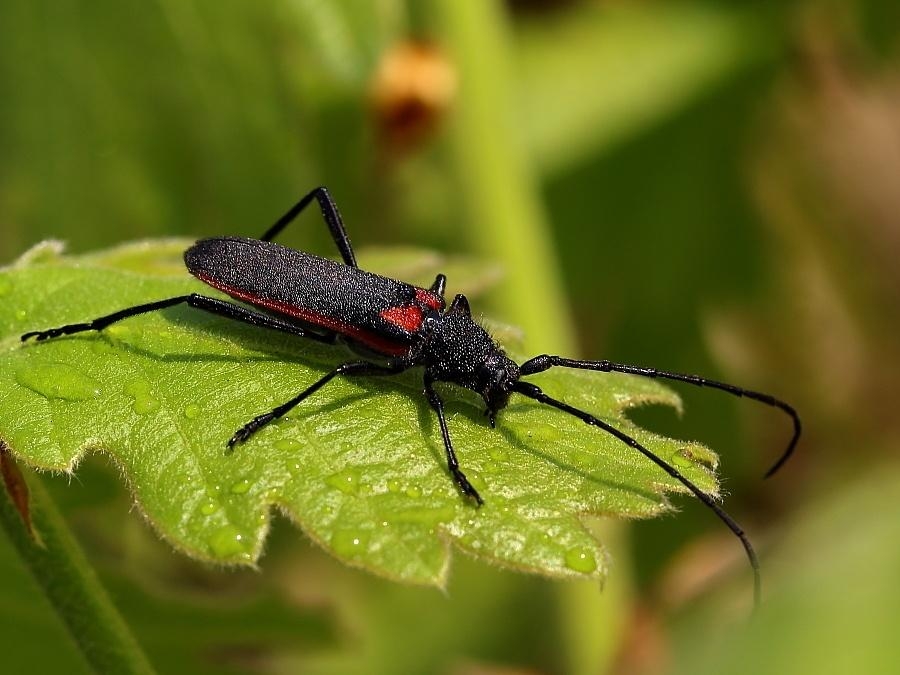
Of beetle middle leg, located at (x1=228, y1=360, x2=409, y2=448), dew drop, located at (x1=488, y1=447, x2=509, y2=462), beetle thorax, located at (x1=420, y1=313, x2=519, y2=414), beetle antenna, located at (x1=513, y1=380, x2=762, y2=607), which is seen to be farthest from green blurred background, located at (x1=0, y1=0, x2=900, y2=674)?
dew drop, located at (x1=488, y1=447, x2=509, y2=462)

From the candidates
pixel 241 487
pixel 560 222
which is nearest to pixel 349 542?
pixel 241 487

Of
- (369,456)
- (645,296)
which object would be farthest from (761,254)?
(369,456)

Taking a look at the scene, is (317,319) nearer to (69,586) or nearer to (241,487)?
(241,487)

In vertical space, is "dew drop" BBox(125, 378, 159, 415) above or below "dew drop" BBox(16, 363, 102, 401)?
below

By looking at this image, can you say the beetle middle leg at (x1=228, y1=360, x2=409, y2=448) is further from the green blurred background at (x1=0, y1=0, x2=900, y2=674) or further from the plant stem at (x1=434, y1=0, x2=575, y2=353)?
the plant stem at (x1=434, y1=0, x2=575, y2=353)

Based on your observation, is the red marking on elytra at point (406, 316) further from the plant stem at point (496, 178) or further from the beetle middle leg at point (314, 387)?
the plant stem at point (496, 178)

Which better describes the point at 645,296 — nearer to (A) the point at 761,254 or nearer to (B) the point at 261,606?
(A) the point at 761,254

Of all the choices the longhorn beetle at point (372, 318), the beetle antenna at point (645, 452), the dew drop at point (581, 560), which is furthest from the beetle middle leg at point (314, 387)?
the dew drop at point (581, 560)

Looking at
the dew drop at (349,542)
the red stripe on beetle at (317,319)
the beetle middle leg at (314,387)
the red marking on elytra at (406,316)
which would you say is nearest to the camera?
the dew drop at (349,542)
